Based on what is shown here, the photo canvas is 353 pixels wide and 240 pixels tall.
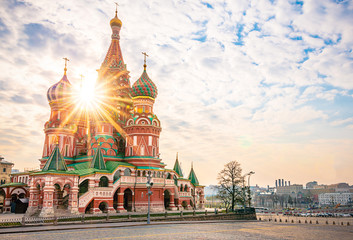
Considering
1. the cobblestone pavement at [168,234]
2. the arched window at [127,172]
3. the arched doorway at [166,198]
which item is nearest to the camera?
the cobblestone pavement at [168,234]

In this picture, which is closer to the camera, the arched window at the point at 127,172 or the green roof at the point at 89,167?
the green roof at the point at 89,167

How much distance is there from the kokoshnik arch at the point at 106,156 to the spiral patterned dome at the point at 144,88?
Result: 0.54 feet

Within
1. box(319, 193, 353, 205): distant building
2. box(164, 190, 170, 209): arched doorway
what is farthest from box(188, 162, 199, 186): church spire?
box(319, 193, 353, 205): distant building

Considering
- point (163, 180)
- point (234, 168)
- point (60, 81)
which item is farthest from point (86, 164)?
point (234, 168)

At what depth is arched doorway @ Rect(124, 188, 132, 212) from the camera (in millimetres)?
40037

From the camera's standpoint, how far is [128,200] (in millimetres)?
40781

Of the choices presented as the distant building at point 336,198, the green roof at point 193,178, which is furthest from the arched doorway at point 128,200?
the distant building at point 336,198

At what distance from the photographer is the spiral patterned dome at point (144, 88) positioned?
47.0 metres

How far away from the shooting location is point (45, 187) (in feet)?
104

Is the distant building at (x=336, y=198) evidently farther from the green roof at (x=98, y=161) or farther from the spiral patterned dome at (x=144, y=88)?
the green roof at (x=98, y=161)

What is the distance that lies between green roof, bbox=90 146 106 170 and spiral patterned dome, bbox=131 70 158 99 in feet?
38.0

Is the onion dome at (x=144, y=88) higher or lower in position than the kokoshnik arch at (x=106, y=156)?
higher

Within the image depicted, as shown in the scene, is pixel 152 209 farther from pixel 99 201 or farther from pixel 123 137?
pixel 123 137

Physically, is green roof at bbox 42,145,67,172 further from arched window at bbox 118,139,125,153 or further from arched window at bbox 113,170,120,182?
arched window at bbox 118,139,125,153
